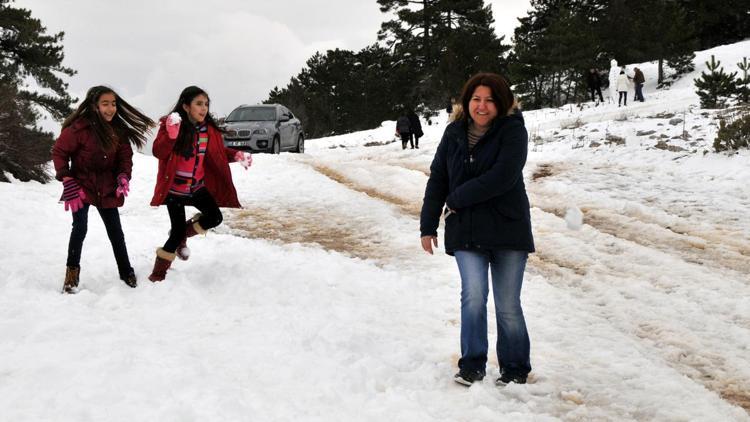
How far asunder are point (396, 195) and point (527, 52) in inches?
1148

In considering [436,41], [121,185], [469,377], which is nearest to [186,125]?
[121,185]

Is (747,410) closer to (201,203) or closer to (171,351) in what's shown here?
(171,351)

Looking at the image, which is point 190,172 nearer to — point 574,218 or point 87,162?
point 87,162

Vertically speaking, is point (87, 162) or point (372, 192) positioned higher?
point (87, 162)

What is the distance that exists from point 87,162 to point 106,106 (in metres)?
0.54

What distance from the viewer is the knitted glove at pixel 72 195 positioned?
514cm

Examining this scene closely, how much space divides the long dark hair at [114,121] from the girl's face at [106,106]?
0.02 metres

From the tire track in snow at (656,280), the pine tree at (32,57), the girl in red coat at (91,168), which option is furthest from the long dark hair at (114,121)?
the pine tree at (32,57)

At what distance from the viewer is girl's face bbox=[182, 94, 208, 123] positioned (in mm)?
5520

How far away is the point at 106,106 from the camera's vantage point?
17.6 feet

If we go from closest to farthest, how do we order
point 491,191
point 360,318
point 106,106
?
point 491,191 → point 360,318 → point 106,106

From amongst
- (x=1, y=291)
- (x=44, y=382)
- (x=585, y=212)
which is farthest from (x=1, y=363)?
(x=585, y=212)

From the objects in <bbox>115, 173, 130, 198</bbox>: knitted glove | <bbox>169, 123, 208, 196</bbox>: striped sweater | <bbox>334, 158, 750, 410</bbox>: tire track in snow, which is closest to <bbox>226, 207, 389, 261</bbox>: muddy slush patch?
<bbox>334, 158, 750, 410</bbox>: tire track in snow

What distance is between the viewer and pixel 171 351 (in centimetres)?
403
